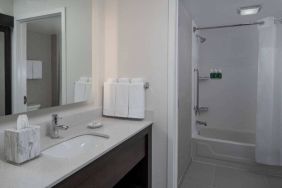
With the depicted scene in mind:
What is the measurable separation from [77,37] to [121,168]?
3.42 feet

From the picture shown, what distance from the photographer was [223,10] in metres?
2.59

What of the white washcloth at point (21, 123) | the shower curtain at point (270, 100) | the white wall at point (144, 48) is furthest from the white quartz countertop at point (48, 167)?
the shower curtain at point (270, 100)

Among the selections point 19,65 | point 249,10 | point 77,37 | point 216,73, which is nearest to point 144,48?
point 77,37

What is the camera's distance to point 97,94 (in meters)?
1.82

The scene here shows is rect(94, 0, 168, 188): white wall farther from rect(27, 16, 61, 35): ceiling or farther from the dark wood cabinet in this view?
rect(27, 16, 61, 35): ceiling

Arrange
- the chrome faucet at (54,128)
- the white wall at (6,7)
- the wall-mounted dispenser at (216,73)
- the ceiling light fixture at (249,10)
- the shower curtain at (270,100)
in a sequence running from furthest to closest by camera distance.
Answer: the wall-mounted dispenser at (216,73) → the ceiling light fixture at (249,10) → the shower curtain at (270,100) → the chrome faucet at (54,128) → the white wall at (6,7)

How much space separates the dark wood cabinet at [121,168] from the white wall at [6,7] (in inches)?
36.2

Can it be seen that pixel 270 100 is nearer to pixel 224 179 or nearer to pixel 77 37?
pixel 224 179

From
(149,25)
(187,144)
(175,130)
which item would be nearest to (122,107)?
(175,130)

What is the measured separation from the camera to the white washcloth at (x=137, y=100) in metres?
1.69

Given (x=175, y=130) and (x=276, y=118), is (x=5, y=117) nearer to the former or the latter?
(x=175, y=130)

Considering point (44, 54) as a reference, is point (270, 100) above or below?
below

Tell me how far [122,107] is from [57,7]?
0.89 m

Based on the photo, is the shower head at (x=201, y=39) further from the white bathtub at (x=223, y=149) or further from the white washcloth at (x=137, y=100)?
the white washcloth at (x=137, y=100)
